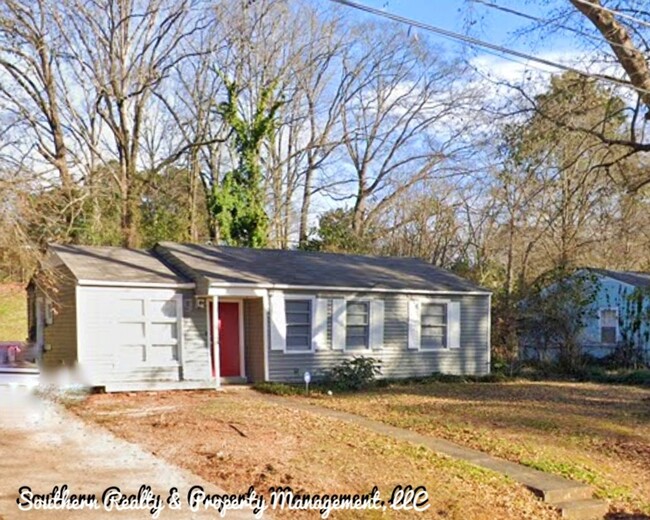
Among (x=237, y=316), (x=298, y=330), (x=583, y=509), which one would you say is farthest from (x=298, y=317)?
(x=583, y=509)

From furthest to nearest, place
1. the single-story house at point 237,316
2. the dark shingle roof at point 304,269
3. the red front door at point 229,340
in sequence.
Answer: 1. the red front door at point 229,340
2. the dark shingle roof at point 304,269
3. the single-story house at point 237,316

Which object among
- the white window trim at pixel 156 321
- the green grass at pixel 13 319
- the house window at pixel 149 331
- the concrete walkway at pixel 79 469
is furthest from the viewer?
the green grass at pixel 13 319

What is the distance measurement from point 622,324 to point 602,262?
919 cm

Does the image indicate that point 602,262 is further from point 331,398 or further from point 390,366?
point 331,398

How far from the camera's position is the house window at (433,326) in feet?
61.9

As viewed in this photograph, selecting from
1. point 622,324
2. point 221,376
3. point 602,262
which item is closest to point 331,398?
point 221,376

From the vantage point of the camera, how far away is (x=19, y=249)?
32.5 ft

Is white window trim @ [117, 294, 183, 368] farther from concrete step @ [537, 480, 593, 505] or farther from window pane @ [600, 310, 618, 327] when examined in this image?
window pane @ [600, 310, 618, 327]

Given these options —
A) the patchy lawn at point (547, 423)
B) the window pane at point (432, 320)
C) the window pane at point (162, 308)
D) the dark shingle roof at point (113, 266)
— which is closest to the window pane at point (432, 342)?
the window pane at point (432, 320)

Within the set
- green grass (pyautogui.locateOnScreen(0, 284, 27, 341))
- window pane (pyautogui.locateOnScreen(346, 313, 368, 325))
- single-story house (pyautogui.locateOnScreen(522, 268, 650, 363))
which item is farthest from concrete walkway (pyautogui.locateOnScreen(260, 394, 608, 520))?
green grass (pyautogui.locateOnScreen(0, 284, 27, 341))

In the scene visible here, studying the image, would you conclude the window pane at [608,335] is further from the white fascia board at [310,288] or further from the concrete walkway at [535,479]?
the concrete walkway at [535,479]

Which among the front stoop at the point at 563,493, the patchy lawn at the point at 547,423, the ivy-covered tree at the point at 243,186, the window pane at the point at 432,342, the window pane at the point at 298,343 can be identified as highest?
the ivy-covered tree at the point at 243,186

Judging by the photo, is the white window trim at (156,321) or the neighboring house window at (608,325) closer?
the white window trim at (156,321)

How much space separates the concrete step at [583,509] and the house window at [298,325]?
10079 millimetres
